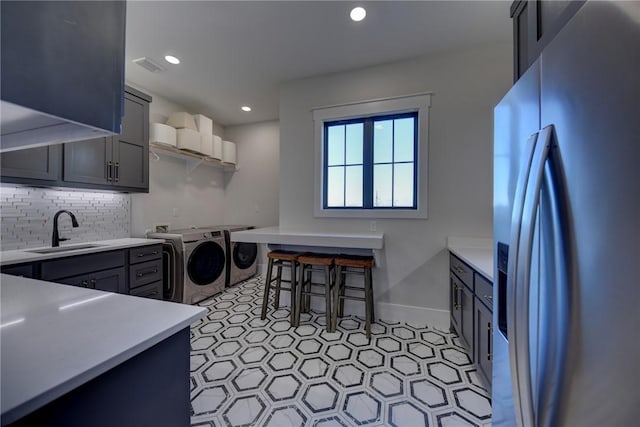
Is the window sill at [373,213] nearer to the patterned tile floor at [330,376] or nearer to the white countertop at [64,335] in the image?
the patterned tile floor at [330,376]

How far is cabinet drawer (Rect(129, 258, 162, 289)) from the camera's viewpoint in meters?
2.56

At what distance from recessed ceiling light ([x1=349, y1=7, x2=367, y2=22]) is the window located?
0.95 metres

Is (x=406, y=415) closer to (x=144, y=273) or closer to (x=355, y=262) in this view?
(x=355, y=262)

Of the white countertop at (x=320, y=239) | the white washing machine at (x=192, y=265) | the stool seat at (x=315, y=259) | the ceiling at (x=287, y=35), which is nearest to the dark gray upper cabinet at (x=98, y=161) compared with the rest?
the ceiling at (x=287, y=35)

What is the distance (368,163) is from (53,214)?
10.4 ft

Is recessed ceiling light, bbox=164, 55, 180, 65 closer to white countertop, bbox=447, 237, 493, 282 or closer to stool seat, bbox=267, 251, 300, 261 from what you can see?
stool seat, bbox=267, 251, 300, 261

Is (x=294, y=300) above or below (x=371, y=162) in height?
below

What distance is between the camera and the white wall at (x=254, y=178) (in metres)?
4.58

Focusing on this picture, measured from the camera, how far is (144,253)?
2693 millimetres

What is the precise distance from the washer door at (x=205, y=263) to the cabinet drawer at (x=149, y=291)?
336mm

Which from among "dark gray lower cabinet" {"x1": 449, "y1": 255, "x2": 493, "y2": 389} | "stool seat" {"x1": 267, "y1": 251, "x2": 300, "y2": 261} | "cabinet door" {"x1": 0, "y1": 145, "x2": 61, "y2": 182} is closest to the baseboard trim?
"dark gray lower cabinet" {"x1": 449, "y1": 255, "x2": 493, "y2": 389}

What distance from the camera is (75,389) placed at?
1.81ft

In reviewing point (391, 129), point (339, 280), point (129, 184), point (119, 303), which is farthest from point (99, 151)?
point (391, 129)

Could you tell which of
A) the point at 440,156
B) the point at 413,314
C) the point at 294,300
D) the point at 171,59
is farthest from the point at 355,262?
the point at 171,59
